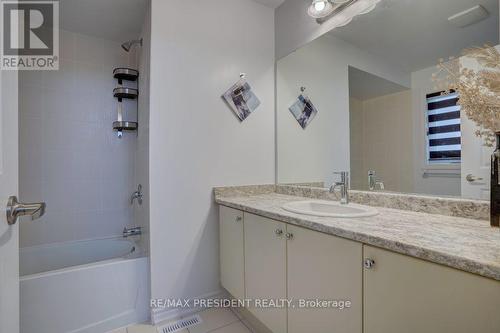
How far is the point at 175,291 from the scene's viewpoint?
1.68 metres

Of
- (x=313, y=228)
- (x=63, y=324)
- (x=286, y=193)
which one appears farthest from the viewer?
(x=286, y=193)

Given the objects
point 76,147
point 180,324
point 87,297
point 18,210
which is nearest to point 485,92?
point 18,210

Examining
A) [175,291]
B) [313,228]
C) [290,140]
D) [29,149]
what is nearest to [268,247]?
[313,228]

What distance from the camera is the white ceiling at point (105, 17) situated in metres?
1.88

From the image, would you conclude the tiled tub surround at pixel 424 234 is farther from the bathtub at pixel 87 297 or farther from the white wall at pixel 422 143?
the bathtub at pixel 87 297

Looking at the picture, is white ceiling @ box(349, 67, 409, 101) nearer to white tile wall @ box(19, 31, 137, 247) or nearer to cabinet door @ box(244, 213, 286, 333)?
cabinet door @ box(244, 213, 286, 333)

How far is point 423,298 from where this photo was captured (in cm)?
69

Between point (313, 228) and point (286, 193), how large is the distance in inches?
38.8

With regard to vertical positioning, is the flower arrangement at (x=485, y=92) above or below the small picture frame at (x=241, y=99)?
below

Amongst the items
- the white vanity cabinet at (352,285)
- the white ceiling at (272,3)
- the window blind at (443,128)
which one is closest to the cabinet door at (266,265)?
the white vanity cabinet at (352,285)

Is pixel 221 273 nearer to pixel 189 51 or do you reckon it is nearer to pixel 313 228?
pixel 313 228

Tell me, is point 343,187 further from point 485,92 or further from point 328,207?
point 485,92

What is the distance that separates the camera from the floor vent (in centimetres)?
156

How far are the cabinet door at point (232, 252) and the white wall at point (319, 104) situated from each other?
0.66m
